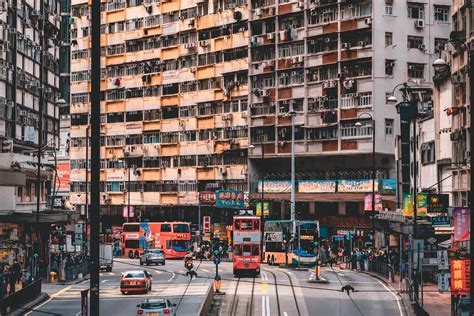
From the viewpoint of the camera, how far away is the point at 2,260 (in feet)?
179

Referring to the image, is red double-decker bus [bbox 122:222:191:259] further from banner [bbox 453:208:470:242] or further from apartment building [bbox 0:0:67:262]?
banner [bbox 453:208:470:242]

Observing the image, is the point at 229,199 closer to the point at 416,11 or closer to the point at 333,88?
the point at 333,88

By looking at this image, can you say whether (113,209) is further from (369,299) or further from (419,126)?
(369,299)

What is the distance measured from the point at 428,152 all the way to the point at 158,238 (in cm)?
3194

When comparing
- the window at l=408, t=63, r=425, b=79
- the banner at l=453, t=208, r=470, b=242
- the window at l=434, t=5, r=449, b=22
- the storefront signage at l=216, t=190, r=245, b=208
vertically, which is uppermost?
the window at l=434, t=5, r=449, b=22

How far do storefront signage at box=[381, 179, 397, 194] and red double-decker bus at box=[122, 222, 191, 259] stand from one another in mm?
18462

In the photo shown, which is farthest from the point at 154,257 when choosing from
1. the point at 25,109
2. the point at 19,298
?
the point at 19,298

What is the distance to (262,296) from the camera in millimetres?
46812

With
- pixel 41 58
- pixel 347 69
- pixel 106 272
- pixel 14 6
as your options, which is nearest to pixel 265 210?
pixel 347 69

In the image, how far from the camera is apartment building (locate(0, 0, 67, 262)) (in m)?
56.9

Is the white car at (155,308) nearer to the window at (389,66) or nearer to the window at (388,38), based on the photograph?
the window at (389,66)


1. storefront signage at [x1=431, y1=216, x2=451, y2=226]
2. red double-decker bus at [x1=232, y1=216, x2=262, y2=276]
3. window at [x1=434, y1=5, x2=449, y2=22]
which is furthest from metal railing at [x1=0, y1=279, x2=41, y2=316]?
window at [x1=434, y1=5, x2=449, y2=22]

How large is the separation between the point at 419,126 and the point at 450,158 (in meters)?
11.4

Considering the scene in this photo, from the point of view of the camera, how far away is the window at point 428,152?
5971cm
